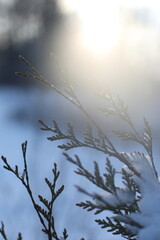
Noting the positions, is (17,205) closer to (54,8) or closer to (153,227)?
(153,227)

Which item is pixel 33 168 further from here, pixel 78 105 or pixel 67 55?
pixel 67 55

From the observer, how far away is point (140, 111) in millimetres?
21125

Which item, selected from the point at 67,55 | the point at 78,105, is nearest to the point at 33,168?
the point at 78,105

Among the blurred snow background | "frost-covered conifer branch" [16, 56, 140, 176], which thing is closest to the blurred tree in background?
the blurred snow background

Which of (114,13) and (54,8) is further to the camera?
(54,8)

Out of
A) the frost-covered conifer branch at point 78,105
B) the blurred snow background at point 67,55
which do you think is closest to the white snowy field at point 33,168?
the blurred snow background at point 67,55

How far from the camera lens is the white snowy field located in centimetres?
848

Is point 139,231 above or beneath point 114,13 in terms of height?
beneath

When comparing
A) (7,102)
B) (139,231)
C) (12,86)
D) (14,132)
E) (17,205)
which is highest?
(12,86)

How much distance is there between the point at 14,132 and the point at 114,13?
439 inches

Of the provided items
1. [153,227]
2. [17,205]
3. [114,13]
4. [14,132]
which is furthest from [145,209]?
[114,13]

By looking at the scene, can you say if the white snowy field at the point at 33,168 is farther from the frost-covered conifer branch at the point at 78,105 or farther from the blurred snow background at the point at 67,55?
the frost-covered conifer branch at the point at 78,105

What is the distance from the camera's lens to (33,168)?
11.5 meters

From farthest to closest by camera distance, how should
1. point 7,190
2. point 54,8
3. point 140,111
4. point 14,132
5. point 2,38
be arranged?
point 2,38 < point 54,8 < point 140,111 < point 14,132 < point 7,190
